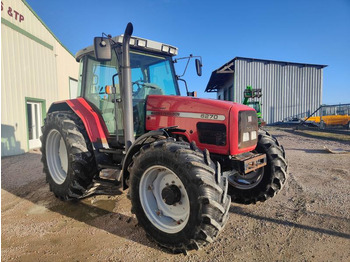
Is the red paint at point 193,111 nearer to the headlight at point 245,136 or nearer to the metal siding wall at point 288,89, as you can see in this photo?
the headlight at point 245,136

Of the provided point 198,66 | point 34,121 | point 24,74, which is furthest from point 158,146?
point 34,121

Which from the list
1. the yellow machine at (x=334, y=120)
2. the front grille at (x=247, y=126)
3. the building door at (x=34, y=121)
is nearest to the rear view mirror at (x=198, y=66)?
the front grille at (x=247, y=126)

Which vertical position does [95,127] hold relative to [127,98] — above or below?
below

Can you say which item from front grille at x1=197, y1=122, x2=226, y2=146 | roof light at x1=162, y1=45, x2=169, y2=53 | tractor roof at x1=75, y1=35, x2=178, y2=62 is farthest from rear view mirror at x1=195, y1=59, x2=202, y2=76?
front grille at x1=197, y1=122, x2=226, y2=146

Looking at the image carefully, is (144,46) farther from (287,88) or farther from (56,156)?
(287,88)

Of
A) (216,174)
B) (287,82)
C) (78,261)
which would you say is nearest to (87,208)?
(78,261)

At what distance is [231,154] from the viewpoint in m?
2.87

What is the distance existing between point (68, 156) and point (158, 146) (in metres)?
1.75

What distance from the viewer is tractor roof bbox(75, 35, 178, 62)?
3.44 metres

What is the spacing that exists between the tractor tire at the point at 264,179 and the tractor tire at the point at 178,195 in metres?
1.04

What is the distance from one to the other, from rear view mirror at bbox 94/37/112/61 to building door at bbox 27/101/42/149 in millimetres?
7938

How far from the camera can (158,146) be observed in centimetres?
257

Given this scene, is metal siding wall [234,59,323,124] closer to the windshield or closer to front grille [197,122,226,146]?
the windshield

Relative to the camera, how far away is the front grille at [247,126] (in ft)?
9.52
